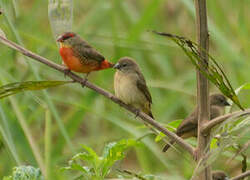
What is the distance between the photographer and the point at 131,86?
3607 mm

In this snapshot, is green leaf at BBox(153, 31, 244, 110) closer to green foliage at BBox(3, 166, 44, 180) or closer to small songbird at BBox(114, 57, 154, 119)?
green foliage at BBox(3, 166, 44, 180)

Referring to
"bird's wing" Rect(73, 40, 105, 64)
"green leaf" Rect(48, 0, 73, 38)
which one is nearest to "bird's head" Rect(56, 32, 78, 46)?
"bird's wing" Rect(73, 40, 105, 64)

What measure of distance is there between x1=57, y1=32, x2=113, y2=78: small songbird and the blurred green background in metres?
0.54

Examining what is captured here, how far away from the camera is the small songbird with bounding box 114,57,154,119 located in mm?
3467

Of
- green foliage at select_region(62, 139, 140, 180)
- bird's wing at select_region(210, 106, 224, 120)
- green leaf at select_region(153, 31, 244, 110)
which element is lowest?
bird's wing at select_region(210, 106, 224, 120)

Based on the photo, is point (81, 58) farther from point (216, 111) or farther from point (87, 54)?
point (216, 111)

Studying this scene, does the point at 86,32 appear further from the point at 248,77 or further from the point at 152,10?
the point at 248,77

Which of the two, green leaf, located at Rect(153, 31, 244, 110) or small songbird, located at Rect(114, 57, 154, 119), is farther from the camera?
small songbird, located at Rect(114, 57, 154, 119)

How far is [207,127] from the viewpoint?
5.46 ft

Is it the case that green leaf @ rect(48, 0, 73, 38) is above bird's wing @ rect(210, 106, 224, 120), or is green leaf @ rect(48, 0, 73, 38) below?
above

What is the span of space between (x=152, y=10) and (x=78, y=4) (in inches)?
71.0

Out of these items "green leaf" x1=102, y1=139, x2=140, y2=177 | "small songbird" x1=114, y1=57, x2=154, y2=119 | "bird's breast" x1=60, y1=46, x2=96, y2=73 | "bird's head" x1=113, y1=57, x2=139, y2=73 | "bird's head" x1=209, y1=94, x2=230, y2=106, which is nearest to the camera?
"green leaf" x1=102, y1=139, x2=140, y2=177

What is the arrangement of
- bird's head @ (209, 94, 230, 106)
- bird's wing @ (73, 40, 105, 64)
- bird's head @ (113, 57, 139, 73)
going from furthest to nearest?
bird's head @ (209, 94, 230, 106) < bird's head @ (113, 57, 139, 73) < bird's wing @ (73, 40, 105, 64)

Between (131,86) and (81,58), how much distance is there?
778 mm
